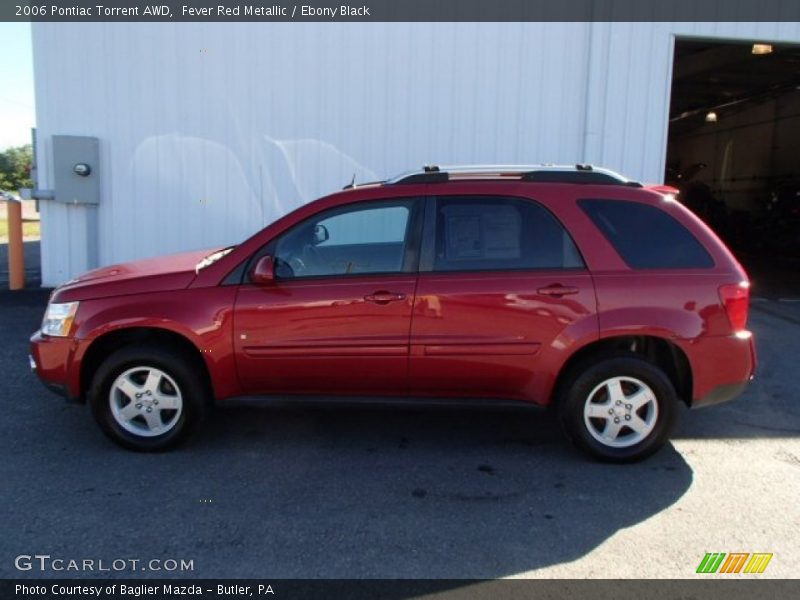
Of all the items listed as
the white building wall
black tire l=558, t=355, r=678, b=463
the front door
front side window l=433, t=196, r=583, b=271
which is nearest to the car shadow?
black tire l=558, t=355, r=678, b=463

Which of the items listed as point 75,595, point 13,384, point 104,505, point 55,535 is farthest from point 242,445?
point 13,384

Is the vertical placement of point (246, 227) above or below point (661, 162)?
below

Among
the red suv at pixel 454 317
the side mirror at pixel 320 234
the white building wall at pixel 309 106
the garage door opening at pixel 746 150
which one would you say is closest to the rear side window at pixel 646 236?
the red suv at pixel 454 317

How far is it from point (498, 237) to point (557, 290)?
1.61 feet

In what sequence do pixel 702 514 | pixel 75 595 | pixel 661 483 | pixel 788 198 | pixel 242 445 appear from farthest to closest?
pixel 788 198 < pixel 242 445 < pixel 661 483 < pixel 702 514 < pixel 75 595

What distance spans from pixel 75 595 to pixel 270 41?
24.3 ft

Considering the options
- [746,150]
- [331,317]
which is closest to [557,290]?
[331,317]

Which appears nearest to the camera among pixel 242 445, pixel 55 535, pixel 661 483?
pixel 55 535

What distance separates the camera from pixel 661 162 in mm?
8727

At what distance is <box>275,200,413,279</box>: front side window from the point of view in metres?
4.08

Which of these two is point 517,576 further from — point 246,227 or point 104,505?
point 246,227

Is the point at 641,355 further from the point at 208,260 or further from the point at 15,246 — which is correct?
the point at 15,246

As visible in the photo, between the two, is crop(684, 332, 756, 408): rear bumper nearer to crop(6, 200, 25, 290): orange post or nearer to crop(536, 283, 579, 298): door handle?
crop(536, 283, 579, 298): door handle
